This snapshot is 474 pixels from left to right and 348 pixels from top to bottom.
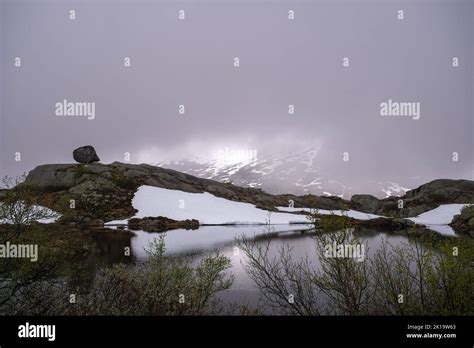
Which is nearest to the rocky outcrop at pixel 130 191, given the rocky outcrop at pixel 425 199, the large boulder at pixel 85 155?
the rocky outcrop at pixel 425 199

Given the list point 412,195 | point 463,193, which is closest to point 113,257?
point 463,193

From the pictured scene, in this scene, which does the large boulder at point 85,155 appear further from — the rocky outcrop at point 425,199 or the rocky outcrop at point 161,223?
the rocky outcrop at point 425,199

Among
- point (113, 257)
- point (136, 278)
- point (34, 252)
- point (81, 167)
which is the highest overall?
point (81, 167)

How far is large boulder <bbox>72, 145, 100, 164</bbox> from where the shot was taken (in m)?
83.4

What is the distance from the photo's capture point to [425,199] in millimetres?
89750

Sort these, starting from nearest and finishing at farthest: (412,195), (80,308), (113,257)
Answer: (80,308) → (113,257) → (412,195)

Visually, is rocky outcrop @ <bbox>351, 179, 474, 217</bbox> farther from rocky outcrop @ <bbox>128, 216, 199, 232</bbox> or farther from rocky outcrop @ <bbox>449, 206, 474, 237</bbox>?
rocky outcrop @ <bbox>128, 216, 199, 232</bbox>

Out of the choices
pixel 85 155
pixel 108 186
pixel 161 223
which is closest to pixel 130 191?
pixel 108 186

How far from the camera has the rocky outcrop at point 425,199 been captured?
267 feet

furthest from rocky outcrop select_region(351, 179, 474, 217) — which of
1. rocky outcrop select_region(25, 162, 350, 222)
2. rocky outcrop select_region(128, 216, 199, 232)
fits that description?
rocky outcrop select_region(128, 216, 199, 232)

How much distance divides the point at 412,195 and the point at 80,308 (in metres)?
116

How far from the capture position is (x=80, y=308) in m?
9.56

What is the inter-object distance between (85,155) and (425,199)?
333 feet
